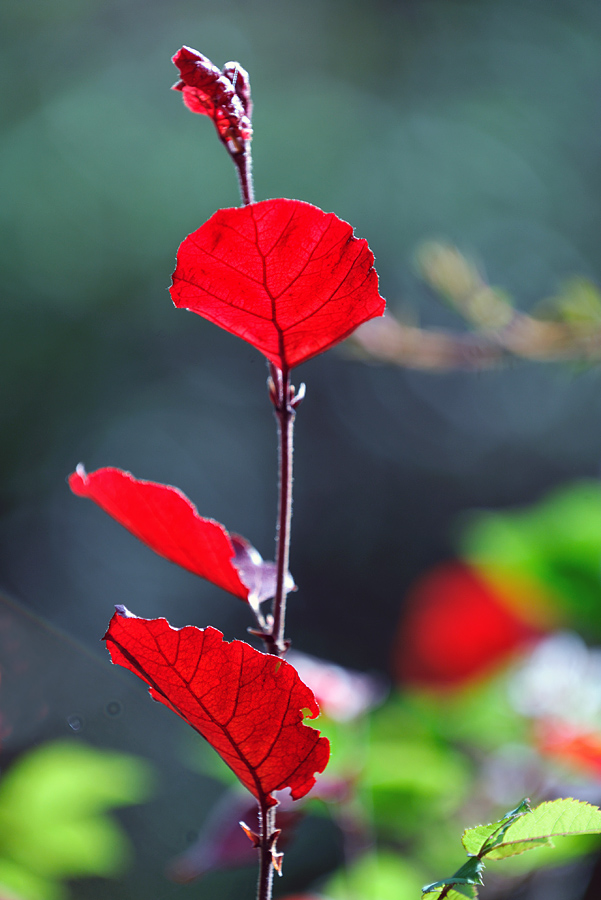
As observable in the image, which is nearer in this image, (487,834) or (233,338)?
(487,834)

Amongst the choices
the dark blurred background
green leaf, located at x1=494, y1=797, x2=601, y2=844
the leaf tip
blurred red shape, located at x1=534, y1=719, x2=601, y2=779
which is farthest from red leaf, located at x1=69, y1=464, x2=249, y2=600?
the dark blurred background

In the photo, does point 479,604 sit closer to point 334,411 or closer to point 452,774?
point 452,774

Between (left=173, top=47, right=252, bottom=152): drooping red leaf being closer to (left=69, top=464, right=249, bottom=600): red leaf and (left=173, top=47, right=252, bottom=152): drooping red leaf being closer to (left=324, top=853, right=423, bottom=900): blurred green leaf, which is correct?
(left=69, top=464, right=249, bottom=600): red leaf

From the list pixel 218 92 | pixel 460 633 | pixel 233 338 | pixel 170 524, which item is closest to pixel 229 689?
pixel 170 524

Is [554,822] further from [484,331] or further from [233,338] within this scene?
[233,338]

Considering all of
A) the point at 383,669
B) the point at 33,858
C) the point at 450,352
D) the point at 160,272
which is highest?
the point at 160,272

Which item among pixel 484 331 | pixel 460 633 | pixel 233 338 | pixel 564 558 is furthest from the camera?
pixel 233 338

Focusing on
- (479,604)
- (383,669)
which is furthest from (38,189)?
(479,604)
